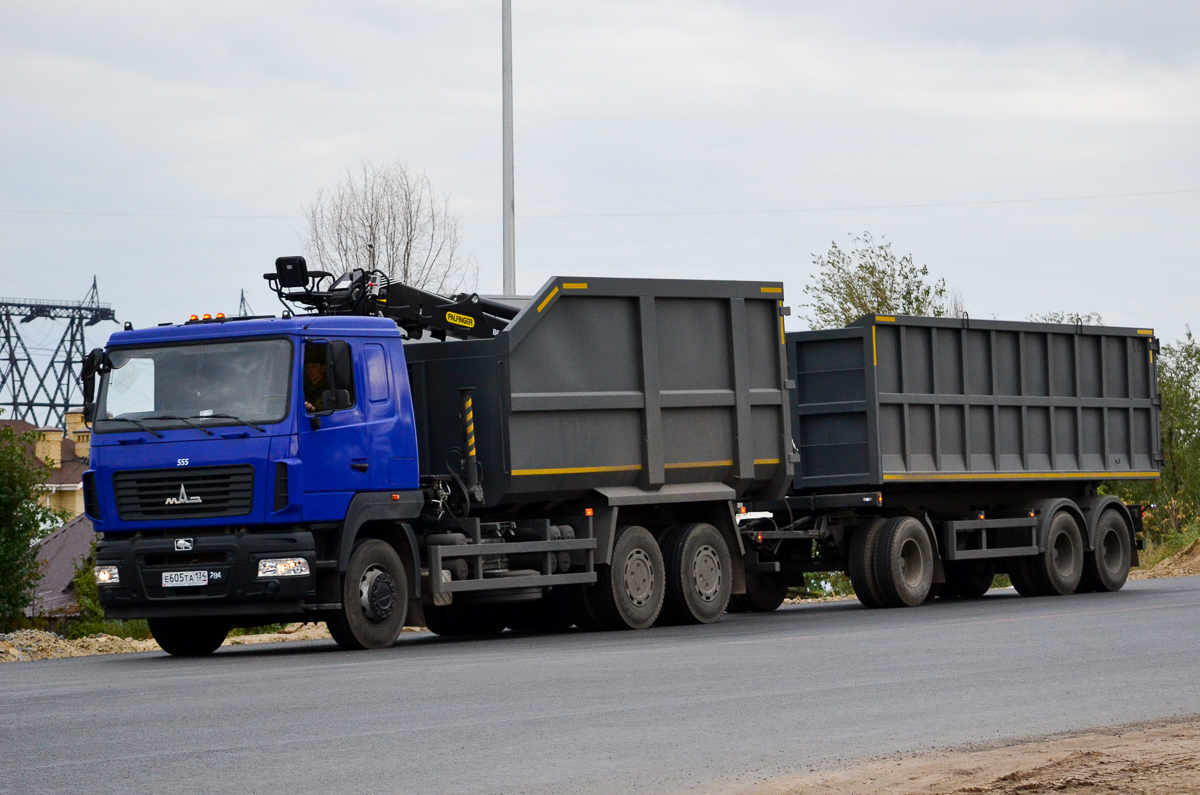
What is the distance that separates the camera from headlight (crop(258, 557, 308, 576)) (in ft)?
47.0

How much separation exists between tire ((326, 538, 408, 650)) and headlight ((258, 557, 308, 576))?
18.7 inches

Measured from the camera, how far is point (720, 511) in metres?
18.3

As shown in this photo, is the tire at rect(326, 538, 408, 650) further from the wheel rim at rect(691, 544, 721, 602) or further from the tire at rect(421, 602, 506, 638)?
the wheel rim at rect(691, 544, 721, 602)

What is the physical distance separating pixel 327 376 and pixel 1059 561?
11.6m

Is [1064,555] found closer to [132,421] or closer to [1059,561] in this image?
[1059,561]

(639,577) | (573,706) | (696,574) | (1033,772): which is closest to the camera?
(1033,772)

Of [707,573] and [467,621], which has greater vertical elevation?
[707,573]

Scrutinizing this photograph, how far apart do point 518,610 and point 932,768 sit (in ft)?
37.1

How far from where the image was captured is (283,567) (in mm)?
14328

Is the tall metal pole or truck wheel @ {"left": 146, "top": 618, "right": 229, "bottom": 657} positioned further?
the tall metal pole

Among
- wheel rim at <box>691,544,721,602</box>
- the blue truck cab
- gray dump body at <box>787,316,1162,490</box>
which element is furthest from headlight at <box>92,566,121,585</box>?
gray dump body at <box>787,316,1162,490</box>

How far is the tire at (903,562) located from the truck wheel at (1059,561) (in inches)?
83.7

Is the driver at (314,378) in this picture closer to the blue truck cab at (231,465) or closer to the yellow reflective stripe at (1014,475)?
the blue truck cab at (231,465)

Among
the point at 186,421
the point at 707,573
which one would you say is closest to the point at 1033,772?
the point at 186,421
